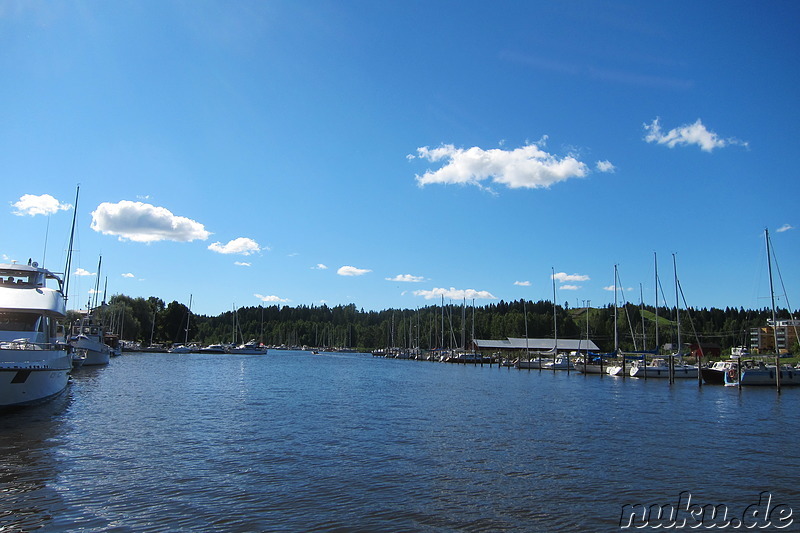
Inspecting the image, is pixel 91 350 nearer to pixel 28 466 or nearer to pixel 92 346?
pixel 92 346

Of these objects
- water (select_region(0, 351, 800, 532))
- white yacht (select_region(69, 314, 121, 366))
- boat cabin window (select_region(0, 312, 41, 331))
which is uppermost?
boat cabin window (select_region(0, 312, 41, 331))

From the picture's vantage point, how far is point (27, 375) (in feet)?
91.5

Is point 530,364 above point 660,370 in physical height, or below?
below

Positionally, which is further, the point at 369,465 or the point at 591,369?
the point at 591,369

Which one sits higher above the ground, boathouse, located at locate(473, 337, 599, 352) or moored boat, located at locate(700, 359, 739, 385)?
boathouse, located at locate(473, 337, 599, 352)

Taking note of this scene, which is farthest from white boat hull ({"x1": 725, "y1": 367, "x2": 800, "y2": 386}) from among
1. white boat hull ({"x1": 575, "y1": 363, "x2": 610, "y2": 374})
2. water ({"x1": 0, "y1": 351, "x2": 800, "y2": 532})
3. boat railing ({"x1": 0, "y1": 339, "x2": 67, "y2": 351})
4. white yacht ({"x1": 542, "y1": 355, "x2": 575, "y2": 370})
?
boat railing ({"x1": 0, "y1": 339, "x2": 67, "y2": 351})

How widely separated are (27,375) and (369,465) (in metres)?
19.1

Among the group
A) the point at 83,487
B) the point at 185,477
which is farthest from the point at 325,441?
the point at 83,487

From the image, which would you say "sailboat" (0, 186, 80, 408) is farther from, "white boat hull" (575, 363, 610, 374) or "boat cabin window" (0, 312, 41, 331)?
"white boat hull" (575, 363, 610, 374)

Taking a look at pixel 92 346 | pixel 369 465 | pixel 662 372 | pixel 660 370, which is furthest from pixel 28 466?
pixel 662 372

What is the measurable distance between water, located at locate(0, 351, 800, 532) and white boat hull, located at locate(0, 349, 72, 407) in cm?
100

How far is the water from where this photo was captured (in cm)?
1407

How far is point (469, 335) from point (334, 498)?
17397 centimetres

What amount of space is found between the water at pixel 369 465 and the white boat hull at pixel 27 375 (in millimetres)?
998
